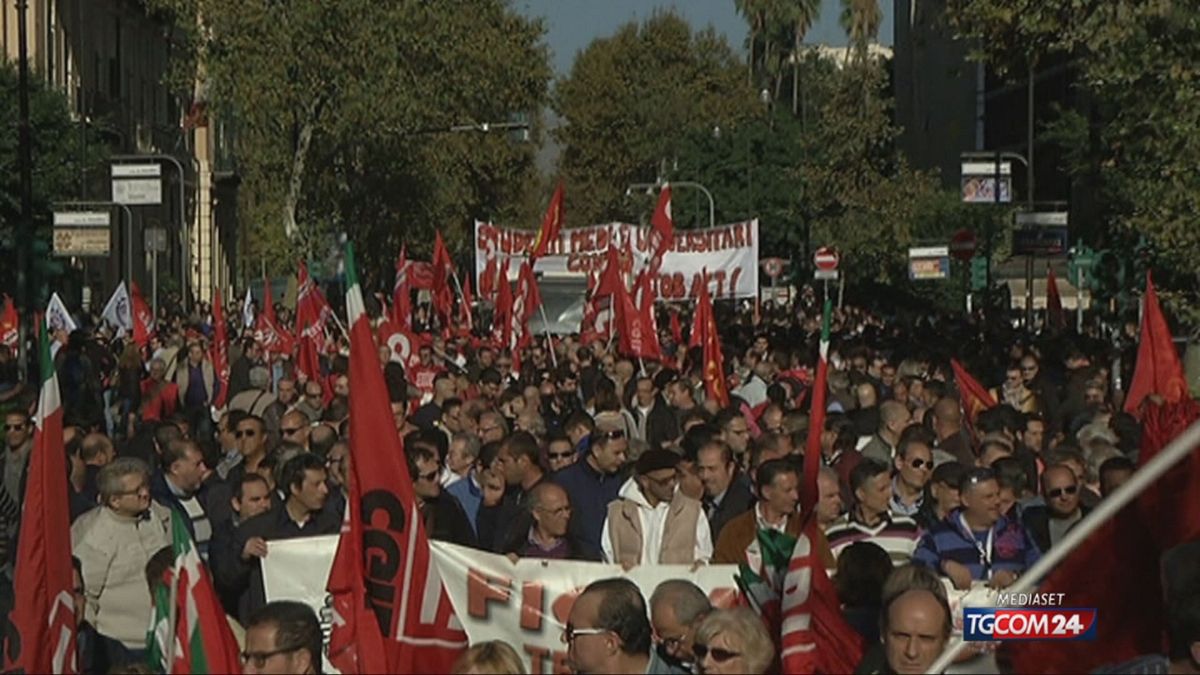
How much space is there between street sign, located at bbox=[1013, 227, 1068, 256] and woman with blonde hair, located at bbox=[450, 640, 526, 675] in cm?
3044

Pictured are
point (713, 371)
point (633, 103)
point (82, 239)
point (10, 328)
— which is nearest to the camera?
point (713, 371)

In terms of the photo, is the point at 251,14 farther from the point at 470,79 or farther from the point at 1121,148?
the point at 1121,148

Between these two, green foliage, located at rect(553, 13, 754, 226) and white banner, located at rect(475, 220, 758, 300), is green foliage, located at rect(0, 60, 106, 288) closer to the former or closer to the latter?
white banner, located at rect(475, 220, 758, 300)

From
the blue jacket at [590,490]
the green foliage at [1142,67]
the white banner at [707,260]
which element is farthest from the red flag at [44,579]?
the white banner at [707,260]

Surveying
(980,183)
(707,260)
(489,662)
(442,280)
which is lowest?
(489,662)

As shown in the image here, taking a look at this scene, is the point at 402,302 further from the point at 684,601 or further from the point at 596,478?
the point at 684,601

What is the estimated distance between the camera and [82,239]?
118 feet

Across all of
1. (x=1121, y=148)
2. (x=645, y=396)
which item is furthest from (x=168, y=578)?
(x=1121, y=148)

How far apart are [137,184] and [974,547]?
30282 millimetres

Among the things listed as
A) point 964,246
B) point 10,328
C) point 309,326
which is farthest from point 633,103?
point 309,326

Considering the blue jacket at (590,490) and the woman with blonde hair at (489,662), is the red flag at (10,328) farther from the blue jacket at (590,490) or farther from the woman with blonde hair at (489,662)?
the woman with blonde hair at (489,662)

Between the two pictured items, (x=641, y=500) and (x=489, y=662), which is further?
(x=641, y=500)

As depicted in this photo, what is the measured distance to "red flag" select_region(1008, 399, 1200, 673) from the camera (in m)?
6.18

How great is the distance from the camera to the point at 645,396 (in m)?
17.0
